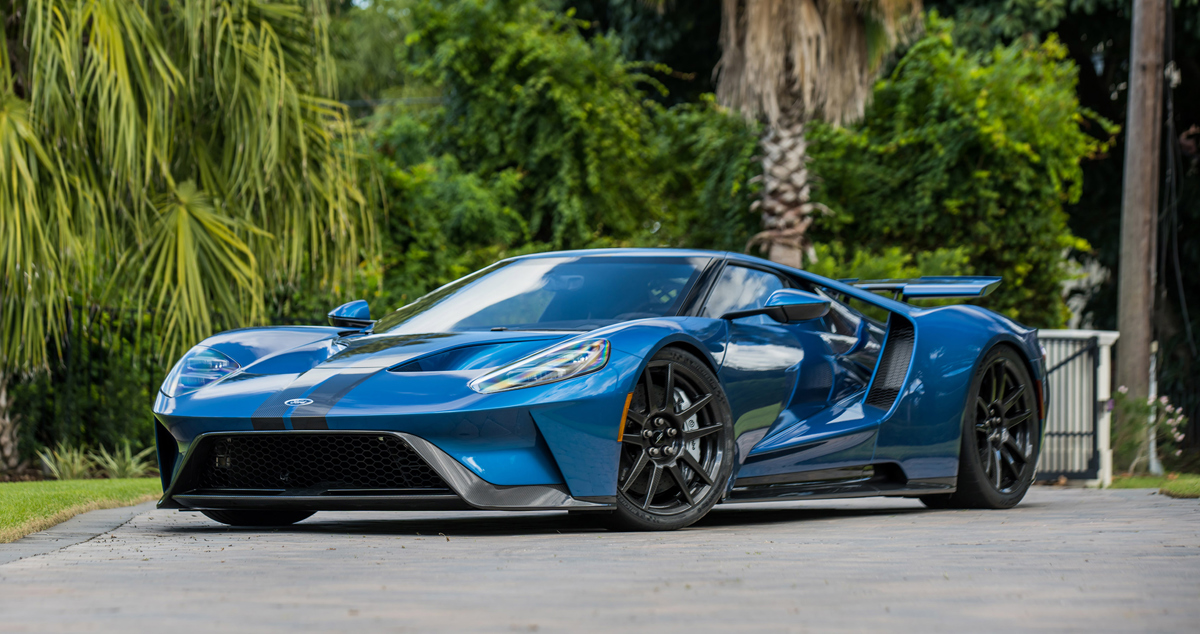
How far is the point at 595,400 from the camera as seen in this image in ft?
15.6

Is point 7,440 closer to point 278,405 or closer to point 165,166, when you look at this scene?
point 165,166

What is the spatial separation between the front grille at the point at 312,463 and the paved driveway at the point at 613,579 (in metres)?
0.20

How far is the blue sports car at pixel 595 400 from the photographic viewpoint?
4.70 metres

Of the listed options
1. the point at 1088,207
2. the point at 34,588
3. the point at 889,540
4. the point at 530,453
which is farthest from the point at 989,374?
the point at 1088,207

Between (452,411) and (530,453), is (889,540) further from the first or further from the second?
(452,411)

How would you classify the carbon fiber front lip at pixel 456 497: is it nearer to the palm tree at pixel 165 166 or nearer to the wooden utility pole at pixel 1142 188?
the palm tree at pixel 165 166

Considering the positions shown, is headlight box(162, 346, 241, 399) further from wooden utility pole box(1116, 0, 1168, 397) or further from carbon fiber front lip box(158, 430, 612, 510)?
wooden utility pole box(1116, 0, 1168, 397)

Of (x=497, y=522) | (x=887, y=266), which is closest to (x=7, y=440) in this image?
(x=497, y=522)

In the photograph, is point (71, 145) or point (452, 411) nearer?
point (452, 411)

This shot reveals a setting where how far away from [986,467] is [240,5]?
680cm

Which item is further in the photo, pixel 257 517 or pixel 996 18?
pixel 996 18

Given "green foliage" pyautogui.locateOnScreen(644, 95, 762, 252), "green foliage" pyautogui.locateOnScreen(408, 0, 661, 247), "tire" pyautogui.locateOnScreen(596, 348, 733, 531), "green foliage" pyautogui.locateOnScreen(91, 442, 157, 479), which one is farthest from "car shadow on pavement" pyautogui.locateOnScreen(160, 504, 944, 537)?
"green foliage" pyautogui.locateOnScreen(408, 0, 661, 247)

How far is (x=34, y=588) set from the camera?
3.38 metres

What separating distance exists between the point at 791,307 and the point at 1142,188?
10.2 m
